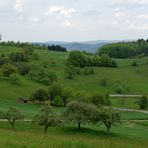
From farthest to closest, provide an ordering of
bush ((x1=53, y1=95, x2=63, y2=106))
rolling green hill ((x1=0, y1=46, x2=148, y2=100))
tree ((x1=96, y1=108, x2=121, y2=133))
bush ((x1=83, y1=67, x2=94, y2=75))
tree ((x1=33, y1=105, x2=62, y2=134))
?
bush ((x1=83, y1=67, x2=94, y2=75)) < rolling green hill ((x1=0, y1=46, x2=148, y2=100)) < bush ((x1=53, y1=95, x2=63, y2=106)) < tree ((x1=96, y1=108, x2=121, y2=133)) < tree ((x1=33, y1=105, x2=62, y2=134))

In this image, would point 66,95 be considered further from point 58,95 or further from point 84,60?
point 84,60

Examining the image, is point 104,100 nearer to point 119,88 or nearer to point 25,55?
point 119,88

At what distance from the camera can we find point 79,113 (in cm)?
6625

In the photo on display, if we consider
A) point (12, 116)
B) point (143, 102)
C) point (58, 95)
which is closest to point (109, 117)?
point (12, 116)

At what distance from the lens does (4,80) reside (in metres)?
147

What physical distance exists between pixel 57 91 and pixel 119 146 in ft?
330

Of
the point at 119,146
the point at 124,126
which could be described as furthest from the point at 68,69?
the point at 119,146

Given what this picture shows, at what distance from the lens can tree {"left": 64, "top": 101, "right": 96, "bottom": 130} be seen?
65125 millimetres

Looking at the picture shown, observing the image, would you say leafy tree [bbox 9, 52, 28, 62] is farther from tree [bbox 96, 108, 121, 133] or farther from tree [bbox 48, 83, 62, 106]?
tree [bbox 96, 108, 121, 133]

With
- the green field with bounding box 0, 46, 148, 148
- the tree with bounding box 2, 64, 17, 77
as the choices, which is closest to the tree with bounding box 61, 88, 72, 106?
the green field with bounding box 0, 46, 148, 148

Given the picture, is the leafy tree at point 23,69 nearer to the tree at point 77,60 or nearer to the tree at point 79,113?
the tree at point 77,60

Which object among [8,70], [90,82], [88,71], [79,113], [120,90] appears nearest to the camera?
[79,113]

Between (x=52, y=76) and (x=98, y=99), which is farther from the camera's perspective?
→ (x=52, y=76)

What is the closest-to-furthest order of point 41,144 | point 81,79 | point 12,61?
point 41,144 < point 81,79 < point 12,61
